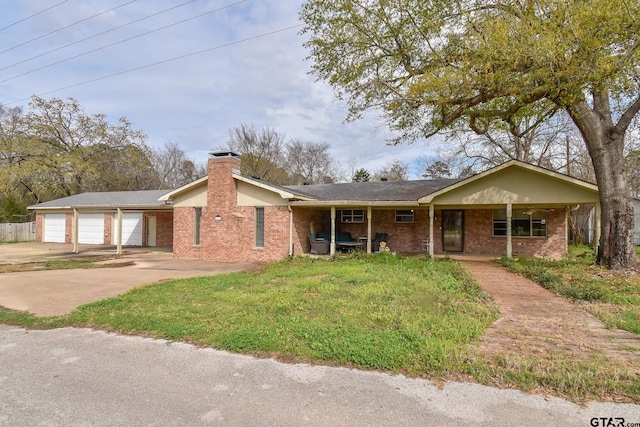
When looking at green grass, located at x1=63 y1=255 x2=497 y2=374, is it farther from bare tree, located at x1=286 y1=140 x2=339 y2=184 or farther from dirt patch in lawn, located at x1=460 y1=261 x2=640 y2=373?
bare tree, located at x1=286 y1=140 x2=339 y2=184

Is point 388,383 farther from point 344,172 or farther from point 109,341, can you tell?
point 344,172

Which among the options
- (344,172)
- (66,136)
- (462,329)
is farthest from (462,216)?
(66,136)

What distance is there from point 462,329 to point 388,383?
6.24ft

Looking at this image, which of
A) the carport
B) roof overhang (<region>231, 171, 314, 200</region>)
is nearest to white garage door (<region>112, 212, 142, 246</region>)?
the carport

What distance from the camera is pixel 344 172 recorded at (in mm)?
39469

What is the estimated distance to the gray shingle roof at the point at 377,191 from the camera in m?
15.0

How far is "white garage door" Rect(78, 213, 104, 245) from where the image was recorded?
2217 centimetres

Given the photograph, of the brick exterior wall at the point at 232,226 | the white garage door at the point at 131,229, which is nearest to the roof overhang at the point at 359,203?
the brick exterior wall at the point at 232,226

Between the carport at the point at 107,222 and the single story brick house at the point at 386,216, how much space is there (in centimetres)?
547

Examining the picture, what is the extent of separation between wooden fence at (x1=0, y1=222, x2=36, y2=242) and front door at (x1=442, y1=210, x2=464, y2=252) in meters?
28.9

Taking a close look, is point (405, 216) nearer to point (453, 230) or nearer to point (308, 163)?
point (453, 230)

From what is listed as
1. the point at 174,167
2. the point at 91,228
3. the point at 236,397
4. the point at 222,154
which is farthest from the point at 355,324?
the point at 174,167

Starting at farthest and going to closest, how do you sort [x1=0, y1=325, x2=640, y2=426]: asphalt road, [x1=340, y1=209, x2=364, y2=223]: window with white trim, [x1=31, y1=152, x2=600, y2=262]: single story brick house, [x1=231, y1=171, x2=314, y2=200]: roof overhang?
[x1=340, y1=209, x2=364, y2=223]: window with white trim
[x1=231, y1=171, x2=314, y2=200]: roof overhang
[x1=31, y1=152, x2=600, y2=262]: single story brick house
[x1=0, y1=325, x2=640, y2=426]: asphalt road

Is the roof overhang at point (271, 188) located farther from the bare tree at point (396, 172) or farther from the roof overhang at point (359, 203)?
the bare tree at point (396, 172)
